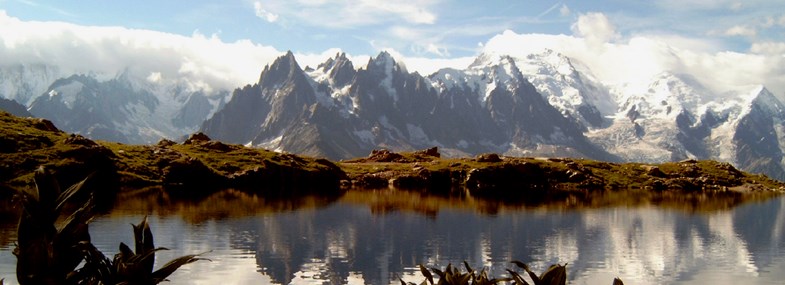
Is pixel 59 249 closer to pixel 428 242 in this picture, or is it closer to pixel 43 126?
pixel 428 242

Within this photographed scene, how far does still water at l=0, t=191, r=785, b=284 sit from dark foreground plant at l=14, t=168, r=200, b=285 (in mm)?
35550

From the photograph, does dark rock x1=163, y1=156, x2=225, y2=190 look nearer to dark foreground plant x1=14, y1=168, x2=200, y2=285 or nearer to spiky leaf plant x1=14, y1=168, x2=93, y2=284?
dark foreground plant x1=14, y1=168, x2=200, y2=285

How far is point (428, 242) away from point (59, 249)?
261 feet

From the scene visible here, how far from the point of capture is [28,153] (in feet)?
504

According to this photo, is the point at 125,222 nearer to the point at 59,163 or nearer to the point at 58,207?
the point at 59,163

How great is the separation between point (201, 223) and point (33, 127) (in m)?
108

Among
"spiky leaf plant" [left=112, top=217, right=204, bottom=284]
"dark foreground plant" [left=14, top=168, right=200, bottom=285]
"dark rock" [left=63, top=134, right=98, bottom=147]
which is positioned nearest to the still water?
"spiky leaf plant" [left=112, top=217, right=204, bottom=284]

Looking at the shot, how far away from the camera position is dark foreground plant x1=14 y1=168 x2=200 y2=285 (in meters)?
10.0

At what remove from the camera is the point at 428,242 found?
8856 centimetres

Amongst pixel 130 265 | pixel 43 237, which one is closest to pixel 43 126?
pixel 130 265

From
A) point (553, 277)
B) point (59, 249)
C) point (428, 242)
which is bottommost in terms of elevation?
point (428, 242)

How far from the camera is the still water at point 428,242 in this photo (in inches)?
2677

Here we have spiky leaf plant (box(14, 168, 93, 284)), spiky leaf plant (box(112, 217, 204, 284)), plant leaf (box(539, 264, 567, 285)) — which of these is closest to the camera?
spiky leaf plant (box(14, 168, 93, 284))

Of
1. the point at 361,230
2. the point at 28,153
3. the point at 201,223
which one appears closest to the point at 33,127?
the point at 28,153
